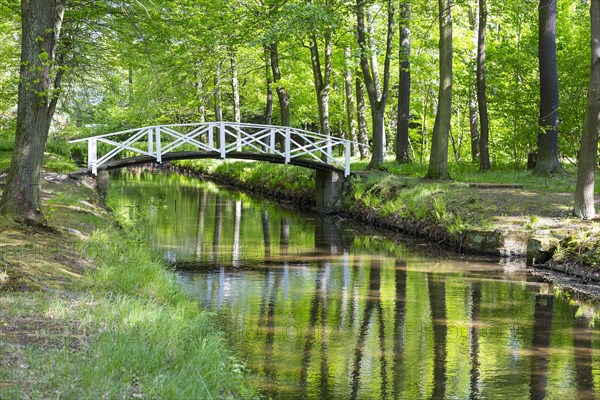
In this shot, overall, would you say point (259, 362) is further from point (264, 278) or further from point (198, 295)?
point (264, 278)

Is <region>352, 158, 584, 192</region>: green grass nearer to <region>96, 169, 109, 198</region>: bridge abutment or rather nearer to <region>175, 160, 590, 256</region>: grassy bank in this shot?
<region>175, 160, 590, 256</region>: grassy bank

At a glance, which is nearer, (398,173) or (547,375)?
(547,375)

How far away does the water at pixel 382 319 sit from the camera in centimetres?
747

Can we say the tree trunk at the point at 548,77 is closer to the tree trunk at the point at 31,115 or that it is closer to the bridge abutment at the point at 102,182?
the bridge abutment at the point at 102,182

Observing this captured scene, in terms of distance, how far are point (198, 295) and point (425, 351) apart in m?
4.13

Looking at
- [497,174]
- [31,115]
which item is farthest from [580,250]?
[31,115]

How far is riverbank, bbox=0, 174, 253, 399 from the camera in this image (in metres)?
5.21

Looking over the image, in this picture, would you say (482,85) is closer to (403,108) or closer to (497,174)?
(497,174)

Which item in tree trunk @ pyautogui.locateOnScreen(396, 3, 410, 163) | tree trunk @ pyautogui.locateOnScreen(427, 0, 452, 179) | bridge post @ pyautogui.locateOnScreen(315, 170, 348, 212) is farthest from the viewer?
tree trunk @ pyautogui.locateOnScreen(396, 3, 410, 163)

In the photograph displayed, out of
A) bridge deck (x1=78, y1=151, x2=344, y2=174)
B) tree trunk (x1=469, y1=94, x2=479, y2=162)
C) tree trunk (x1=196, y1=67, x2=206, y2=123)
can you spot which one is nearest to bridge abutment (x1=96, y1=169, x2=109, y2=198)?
bridge deck (x1=78, y1=151, x2=344, y2=174)

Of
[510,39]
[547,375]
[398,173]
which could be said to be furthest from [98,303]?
[510,39]

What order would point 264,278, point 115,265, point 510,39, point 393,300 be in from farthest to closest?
point 510,39
point 264,278
point 393,300
point 115,265

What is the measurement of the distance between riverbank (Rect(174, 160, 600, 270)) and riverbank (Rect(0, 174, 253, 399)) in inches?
303

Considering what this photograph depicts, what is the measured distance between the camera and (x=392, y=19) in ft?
77.5
